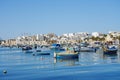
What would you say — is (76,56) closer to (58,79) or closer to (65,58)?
(65,58)

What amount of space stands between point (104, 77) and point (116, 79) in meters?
2.14

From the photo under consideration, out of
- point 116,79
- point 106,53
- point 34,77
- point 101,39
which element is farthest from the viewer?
point 101,39

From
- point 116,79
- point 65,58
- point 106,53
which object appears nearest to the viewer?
point 116,79

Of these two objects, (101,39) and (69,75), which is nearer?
(69,75)

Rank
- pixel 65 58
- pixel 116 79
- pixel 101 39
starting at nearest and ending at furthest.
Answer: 1. pixel 116 79
2. pixel 65 58
3. pixel 101 39

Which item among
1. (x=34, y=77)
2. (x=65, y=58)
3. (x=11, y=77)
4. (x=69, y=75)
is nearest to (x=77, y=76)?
(x=69, y=75)

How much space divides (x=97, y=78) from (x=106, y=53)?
44865 mm

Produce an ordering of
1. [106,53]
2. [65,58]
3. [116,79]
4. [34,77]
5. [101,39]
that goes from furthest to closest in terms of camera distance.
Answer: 1. [101,39]
2. [106,53]
3. [65,58]
4. [34,77]
5. [116,79]

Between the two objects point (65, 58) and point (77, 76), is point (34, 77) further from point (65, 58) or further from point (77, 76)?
point (65, 58)

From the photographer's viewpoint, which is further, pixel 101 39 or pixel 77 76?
pixel 101 39

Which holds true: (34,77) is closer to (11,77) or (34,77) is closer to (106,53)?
(11,77)

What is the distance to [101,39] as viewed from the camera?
184 meters

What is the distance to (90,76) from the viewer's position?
38188 millimetres

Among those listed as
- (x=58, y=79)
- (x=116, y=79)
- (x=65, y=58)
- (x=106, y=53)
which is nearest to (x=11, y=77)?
(x=58, y=79)
